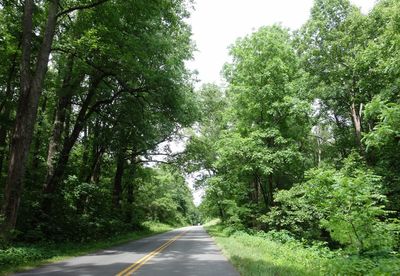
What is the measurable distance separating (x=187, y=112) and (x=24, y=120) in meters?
9.94

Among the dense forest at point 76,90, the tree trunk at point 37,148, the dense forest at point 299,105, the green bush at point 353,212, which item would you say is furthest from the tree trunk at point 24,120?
the dense forest at point 299,105

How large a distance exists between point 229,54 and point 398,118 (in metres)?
20.0

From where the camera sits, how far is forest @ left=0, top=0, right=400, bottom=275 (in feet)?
38.6

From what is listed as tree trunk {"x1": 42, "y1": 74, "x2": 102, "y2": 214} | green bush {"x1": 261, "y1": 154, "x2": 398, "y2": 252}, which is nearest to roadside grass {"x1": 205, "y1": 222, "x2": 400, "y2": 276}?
green bush {"x1": 261, "y1": 154, "x2": 398, "y2": 252}

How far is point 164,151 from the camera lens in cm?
3253

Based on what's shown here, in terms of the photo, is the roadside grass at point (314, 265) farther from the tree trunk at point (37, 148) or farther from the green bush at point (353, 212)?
the tree trunk at point (37, 148)

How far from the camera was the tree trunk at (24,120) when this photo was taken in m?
11.4

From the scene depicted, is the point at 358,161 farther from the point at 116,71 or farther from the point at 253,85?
the point at 116,71

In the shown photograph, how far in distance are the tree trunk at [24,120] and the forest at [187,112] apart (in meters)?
0.04

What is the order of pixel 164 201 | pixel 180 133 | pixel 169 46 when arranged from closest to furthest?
1. pixel 169 46
2. pixel 180 133
3. pixel 164 201

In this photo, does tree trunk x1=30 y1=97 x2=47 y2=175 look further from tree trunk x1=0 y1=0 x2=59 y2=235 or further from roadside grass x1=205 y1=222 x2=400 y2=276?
roadside grass x1=205 y1=222 x2=400 y2=276

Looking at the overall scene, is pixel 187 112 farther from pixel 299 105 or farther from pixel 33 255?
pixel 33 255

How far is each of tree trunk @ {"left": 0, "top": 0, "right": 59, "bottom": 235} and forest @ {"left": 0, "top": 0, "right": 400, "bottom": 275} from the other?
4 centimetres

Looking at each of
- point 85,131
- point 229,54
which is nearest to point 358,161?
point 229,54
